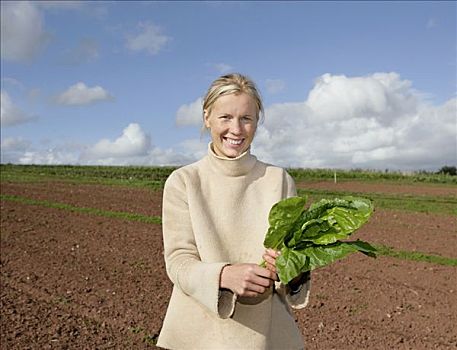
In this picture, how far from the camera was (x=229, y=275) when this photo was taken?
5.60ft

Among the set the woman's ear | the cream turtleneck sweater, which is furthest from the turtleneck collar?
the woman's ear

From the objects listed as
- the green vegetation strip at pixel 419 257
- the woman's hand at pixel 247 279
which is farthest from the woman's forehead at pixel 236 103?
the green vegetation strip at pixel 419 257

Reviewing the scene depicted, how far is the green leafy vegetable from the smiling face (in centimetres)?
26

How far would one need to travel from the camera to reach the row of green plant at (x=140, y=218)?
925 centimetres

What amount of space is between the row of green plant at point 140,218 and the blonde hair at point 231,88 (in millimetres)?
8063

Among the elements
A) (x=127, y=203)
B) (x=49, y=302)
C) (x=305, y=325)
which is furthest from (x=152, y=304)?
(x=127, y=203)

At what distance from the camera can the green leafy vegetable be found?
1.78 m

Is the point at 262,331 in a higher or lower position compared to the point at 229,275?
lower

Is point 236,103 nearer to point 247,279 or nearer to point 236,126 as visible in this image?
point 236,126

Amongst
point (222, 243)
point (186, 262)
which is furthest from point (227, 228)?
point (186, 262)

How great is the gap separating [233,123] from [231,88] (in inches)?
4.6

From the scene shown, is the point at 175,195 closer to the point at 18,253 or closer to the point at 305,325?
the point at 305,325

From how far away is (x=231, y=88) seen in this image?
1864 millimetres

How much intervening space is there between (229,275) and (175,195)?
0.35 m
